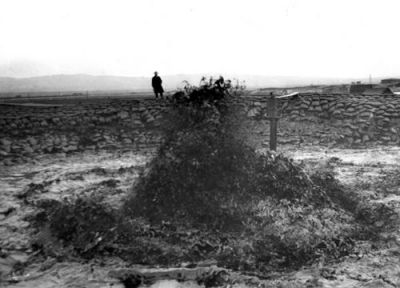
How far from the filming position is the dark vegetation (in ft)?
14.6

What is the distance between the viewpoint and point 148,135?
38.5ft

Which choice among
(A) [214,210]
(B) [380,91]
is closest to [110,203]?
(A) [214,210]

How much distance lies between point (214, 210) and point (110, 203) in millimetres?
1804

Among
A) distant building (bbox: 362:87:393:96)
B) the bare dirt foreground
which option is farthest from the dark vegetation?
distant building (bbox: 362:87:393:96)

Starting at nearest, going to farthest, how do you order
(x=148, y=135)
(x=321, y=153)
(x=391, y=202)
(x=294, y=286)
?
(x=294, y=286) → (x=391, y=202) → (x=321, y=153) → (x=148, y=135)

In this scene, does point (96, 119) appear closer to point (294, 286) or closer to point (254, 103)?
point (254, 103)

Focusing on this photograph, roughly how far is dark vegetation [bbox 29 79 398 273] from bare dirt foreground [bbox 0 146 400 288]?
26cm

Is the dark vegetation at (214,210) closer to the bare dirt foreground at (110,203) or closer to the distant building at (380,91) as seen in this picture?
the bare dirt foreground at (110,203)

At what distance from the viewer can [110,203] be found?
5.85 m

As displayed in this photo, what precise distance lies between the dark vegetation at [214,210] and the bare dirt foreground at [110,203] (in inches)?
10.4

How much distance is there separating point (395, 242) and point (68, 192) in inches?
221

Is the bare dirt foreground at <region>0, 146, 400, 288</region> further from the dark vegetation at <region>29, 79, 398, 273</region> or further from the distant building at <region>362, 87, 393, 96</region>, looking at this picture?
the distant building at <region>362, 87, 393, 96</region>

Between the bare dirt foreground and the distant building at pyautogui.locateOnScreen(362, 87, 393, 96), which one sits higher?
the distant building at pyautogui.locateOnScreen(362, 87, 393, 96)

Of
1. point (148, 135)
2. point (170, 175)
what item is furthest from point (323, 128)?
point (170, 175)
